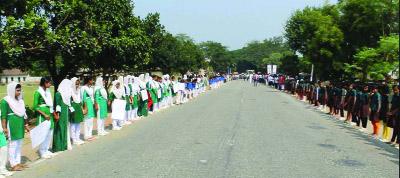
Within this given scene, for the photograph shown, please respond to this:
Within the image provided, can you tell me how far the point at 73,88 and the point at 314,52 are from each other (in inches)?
824

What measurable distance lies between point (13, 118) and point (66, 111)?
178 centimetres

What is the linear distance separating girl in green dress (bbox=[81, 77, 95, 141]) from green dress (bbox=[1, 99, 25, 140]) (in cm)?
279

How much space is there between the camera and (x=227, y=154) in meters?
7.93

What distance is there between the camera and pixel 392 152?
28.9 feet

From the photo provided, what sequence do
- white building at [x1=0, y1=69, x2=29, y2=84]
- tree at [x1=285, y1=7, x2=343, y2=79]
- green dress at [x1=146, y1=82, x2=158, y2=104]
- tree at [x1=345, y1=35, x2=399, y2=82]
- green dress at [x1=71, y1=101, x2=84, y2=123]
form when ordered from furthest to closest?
white building at [x1=0, y1=69, x2=29, y2=84] < tree at [x1=285, y1=7, x2=343, y2=79] < green dress at [x1=146, y1=82, x2=158, y2=104] < tree at [x1=345, y1=35, x2=399, y2=82] < green dress at [x1=71, y1=101, x2=84, y2=123]

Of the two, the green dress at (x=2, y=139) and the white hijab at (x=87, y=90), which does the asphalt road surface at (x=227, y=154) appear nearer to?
the green dress at (x=2, y=139)

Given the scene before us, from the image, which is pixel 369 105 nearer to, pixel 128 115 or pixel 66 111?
pixel 128 115

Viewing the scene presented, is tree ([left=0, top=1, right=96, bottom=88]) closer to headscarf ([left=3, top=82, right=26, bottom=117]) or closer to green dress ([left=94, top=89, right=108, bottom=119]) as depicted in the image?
green dress ([left=94, top=89, right=108, bottom=119])

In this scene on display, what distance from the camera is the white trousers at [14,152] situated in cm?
684

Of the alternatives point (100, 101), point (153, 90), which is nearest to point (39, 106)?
point (100, 101)

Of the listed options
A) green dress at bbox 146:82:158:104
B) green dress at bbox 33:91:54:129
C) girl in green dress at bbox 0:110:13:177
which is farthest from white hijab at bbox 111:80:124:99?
girl in green dress at bbox 0:110:13:177

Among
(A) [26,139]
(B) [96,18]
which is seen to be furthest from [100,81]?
(B) [96,18]

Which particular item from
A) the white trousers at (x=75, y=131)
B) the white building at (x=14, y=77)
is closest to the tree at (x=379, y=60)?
the white trousers at (x=75, y=131)

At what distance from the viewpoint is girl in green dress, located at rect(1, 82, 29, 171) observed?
265 inches
